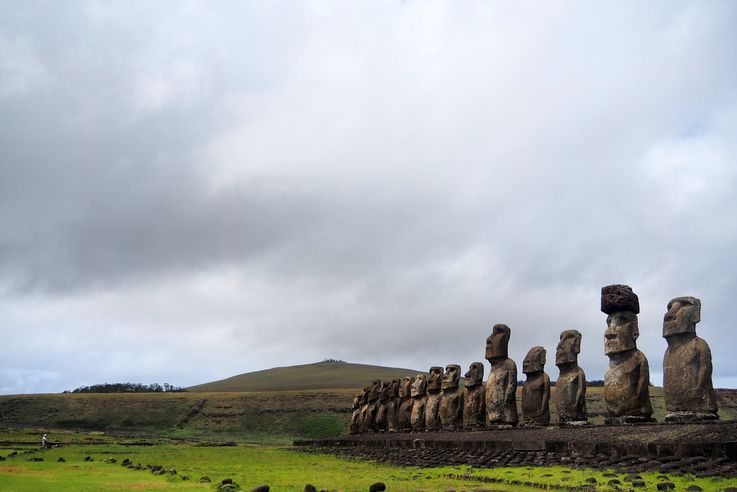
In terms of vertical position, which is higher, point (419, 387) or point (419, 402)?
point (419, 387)

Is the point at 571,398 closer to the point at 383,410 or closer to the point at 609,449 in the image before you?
the point at 609,449

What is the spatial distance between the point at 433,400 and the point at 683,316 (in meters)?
14.1

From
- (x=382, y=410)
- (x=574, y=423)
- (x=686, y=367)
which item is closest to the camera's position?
(x=686, y=367)

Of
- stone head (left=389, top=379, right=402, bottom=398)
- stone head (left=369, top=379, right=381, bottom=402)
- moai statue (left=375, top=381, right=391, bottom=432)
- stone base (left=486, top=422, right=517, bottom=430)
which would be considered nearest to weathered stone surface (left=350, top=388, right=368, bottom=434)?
stone head (left=369, top=379, right=381, bottom=402)

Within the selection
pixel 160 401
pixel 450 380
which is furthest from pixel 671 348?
pixel 160 401

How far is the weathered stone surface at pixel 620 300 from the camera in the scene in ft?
55.7

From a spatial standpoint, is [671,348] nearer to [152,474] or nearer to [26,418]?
[152,474]

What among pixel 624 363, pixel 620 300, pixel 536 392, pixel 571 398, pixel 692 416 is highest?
pixel 620 300

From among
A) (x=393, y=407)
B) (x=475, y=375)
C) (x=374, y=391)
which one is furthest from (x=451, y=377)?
(x=374, y=391)

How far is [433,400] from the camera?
27688 mm

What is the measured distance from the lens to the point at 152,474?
52.3 ft

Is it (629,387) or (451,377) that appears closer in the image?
(629,387)

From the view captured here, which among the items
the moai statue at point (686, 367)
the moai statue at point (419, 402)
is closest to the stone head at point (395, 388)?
the moai statue at point (419, 402)

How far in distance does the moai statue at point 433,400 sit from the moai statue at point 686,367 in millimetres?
13061
